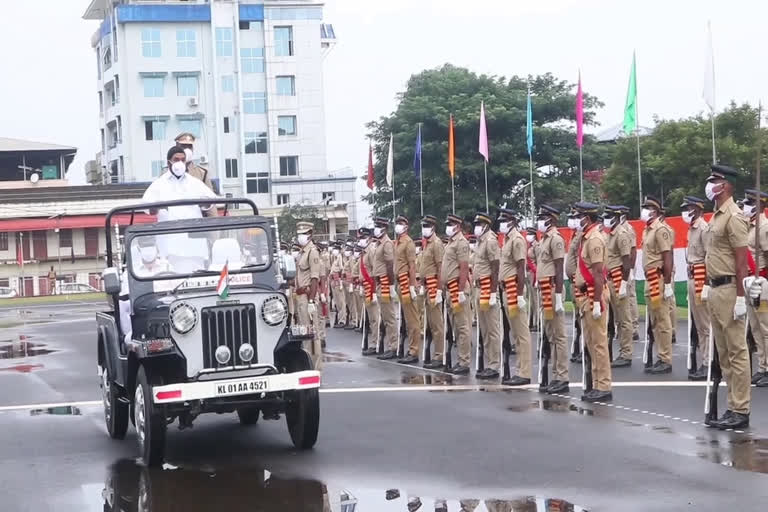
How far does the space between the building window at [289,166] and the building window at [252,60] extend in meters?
5.99

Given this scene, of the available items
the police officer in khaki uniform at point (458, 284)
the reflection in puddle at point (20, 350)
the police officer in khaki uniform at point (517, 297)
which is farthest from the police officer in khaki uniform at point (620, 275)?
the reflection in puddle at point (20, 350)

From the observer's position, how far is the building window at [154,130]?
74.3 meters

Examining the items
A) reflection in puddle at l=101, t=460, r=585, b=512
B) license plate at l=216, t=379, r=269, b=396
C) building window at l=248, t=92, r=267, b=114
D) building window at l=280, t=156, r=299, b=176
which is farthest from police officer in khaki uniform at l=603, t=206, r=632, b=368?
building window at l=248, t=92, r=267, b=114

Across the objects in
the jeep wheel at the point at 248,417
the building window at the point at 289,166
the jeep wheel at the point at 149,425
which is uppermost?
the building window at the point at 289,166

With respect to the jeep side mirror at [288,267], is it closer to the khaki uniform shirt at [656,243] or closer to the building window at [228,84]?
the khaki uniform shirt at [656,243]

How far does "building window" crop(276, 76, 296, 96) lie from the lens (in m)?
75.3

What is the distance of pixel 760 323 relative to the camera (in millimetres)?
13758

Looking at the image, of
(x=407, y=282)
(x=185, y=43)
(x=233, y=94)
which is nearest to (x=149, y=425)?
(x=407, y=282)

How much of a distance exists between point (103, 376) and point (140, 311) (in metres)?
2.18

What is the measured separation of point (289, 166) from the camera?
75625 millimetres

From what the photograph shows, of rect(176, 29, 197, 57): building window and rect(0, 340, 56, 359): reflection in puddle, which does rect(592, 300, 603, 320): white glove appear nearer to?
rect(0, 340, 56, 359): reflection in puddle

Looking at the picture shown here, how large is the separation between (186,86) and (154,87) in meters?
2.07

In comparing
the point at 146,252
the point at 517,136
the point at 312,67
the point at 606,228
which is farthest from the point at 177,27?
the point at 146,252

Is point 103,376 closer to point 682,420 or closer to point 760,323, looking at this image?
point 682,420
